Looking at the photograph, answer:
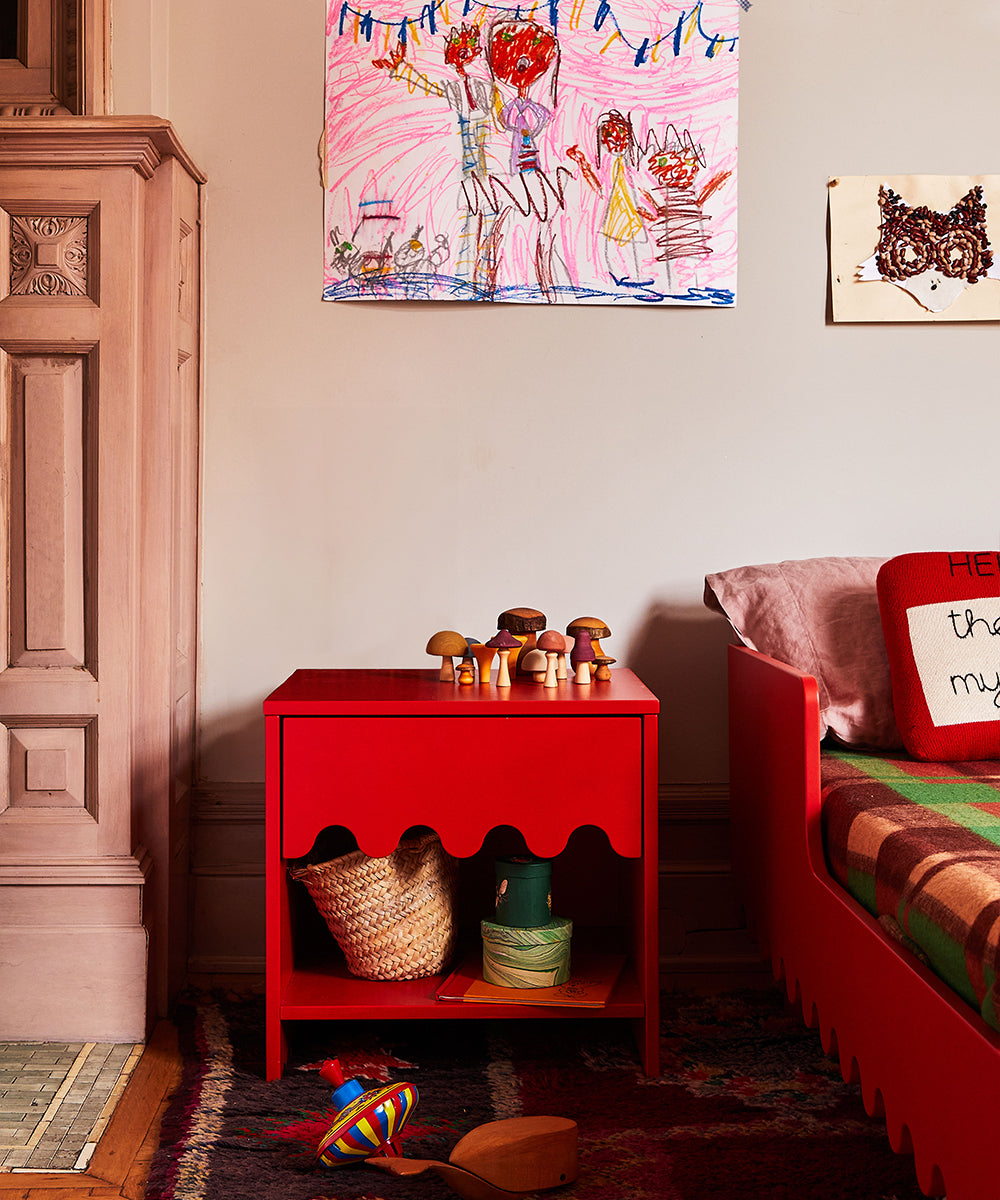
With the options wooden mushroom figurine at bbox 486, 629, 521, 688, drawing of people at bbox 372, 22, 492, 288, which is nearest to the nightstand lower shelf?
wooden mushroom figurine at bbox 486, 629, 521, 688

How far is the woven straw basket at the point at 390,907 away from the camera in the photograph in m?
1.66

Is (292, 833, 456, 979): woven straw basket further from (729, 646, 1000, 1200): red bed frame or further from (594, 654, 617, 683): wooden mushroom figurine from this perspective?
(729, 646, 1000, 1200): red bed frame

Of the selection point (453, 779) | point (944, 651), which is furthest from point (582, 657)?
point (944, 651)

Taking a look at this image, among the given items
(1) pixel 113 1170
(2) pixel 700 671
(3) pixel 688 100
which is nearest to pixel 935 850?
(2) pixel 700 671

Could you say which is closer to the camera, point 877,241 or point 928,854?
point 928,854

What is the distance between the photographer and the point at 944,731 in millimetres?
1622

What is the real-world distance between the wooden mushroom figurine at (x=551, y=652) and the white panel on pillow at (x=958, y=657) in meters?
0.56

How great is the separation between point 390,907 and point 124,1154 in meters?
0.49

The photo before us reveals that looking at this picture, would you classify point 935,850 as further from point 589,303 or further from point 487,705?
point 589,303

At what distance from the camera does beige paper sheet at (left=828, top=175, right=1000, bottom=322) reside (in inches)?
80.4

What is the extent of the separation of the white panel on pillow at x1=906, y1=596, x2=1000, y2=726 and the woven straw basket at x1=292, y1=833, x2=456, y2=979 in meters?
0.83

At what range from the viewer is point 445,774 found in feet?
5.17

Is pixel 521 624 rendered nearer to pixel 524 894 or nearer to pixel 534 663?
pixel 534 663

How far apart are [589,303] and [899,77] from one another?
0.75 m
